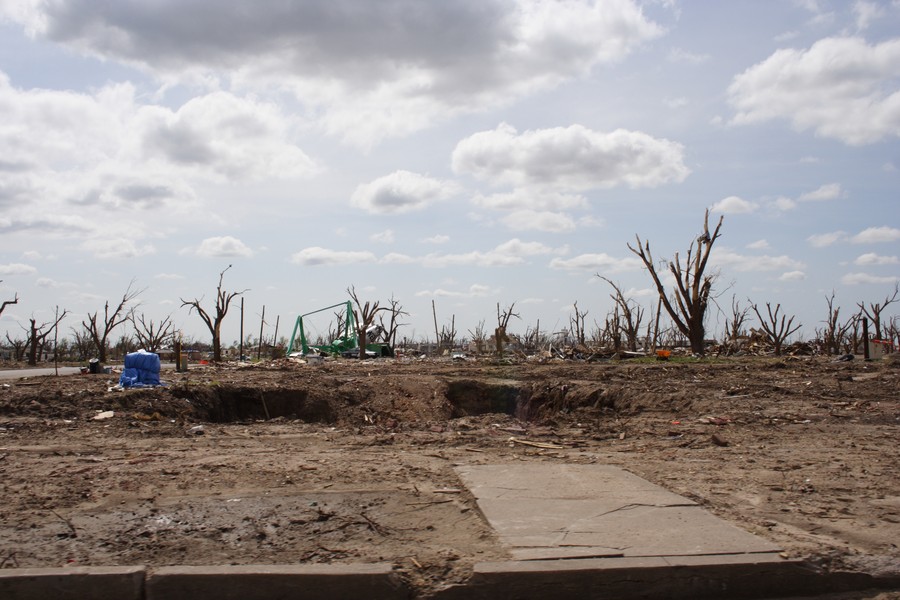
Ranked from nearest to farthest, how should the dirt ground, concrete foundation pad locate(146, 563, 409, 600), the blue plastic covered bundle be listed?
concrete foundation pad locate(146, 563, 409, 600)
the dirt ground
the blue plastic covered bundle

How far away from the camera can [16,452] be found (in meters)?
6.22

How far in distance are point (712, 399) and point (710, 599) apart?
7.21m

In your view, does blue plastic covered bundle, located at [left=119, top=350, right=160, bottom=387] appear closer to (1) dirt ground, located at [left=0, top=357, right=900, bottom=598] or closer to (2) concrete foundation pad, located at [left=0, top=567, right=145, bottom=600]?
(1) dirt ground, located at [left=0, top=357, right=900, bottom=598]

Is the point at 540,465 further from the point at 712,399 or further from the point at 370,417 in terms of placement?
the point at 370,417

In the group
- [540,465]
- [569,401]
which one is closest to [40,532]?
[540,465]

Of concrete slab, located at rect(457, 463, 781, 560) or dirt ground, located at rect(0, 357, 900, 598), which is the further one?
dirt ground, located at rect(0, 357, 900, 598)

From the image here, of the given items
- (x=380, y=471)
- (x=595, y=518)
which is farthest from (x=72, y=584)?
(x=595, y=518)

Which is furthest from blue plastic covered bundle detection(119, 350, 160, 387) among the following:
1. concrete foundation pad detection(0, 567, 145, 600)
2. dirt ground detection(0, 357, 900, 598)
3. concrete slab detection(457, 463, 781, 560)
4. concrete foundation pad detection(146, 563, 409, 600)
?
concrete foundation pad detection(146, 563, 409, 600)

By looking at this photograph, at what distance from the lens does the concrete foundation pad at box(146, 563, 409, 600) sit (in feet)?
10.4

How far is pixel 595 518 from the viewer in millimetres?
3891

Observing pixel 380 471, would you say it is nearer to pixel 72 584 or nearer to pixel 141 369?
pixel 72 584

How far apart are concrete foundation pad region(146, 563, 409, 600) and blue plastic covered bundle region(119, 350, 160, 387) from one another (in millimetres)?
9156

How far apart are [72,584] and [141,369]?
30.4 feet

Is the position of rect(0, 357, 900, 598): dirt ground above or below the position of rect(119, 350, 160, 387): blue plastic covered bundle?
below
